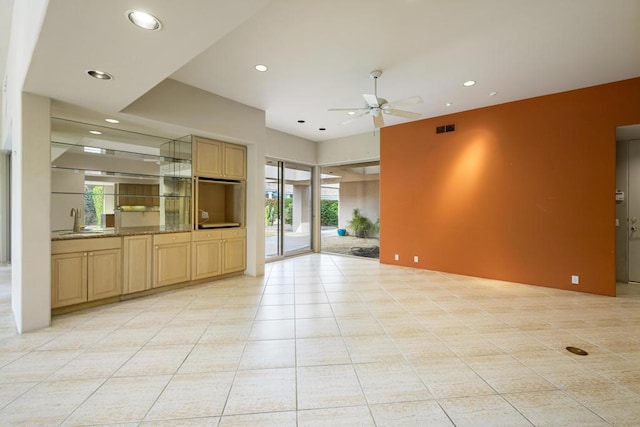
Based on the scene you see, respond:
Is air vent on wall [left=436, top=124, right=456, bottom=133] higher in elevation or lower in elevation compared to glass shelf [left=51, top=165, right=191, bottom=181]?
higher

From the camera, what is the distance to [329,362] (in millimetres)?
2268

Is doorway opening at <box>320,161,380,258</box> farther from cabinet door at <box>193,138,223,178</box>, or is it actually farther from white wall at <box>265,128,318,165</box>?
cabinet door at <box>193,138,223,178</box>

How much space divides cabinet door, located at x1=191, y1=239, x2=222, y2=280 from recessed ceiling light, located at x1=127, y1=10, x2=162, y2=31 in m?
3.25

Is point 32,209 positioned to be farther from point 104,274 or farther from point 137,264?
point 137,264

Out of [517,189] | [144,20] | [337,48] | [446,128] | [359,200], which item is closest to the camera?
[144,20]

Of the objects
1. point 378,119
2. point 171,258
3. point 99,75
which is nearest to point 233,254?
point 171,258

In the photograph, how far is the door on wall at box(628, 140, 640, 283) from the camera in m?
4.59

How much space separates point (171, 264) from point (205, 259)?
0.54m

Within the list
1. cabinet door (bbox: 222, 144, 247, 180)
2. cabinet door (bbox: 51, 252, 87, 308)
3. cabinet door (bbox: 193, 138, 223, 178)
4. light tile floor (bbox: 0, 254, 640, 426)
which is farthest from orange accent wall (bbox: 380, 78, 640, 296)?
cabinet door (bbox: 51, 252, 87, 308)

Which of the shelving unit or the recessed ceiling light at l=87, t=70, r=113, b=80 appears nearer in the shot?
the recessed ceiling light at l=87, t=70, r=113, b=80

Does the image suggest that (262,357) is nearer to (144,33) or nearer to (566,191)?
(144,33)

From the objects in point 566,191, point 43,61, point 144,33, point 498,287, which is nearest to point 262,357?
point 144,33

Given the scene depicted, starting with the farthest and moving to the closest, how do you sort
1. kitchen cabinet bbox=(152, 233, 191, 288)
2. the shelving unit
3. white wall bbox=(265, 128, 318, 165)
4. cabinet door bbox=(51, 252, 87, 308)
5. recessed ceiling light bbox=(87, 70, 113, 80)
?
1. white wall bbox=(265, 128, 318, 165)
2. kitchen cabinet bbox=(152, 233, 191, 288)
3. the shelving unit
4. cabinet door bbox=(51, 252, 87, 308)
5. recessed ceiling light bbox=(87, 70, 113, 80)

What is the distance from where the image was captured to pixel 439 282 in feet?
15.3
